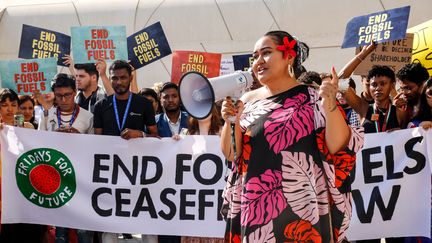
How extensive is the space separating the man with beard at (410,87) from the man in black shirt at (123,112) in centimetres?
202

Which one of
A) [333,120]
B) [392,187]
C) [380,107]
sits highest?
[380,107]

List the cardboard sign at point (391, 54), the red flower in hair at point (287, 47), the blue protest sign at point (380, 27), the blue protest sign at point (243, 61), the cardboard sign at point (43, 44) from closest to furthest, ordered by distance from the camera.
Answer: the red flower in hair at point (287, 47) → the blue protest sign at point (380, 27) → the cardboard sign at point (391, 54) → the cardboard sign at point (43, 44) → the blue protest sign at point (243, 61)

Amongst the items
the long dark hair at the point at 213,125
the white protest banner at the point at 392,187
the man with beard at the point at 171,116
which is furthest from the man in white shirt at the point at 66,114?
the white protest banner at the point at 392,187

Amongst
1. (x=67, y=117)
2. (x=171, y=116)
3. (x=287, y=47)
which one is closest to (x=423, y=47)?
(x=171, y=116)

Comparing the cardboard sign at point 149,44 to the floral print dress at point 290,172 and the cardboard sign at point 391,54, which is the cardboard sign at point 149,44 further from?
the floral print dress at point 290,172

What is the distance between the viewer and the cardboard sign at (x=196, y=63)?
8641mm

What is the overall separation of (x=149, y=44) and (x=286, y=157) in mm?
5075

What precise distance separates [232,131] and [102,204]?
3095 millimetres

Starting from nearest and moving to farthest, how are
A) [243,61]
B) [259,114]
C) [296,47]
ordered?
[259,114]
[296,47]
[243,61]

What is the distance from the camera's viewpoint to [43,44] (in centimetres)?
893

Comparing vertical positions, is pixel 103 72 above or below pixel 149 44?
below

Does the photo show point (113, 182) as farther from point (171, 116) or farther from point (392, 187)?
point (392, 187)

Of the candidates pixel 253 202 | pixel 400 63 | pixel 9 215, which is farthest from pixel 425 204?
pixel 9 215

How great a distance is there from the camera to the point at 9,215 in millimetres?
7023
